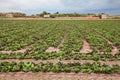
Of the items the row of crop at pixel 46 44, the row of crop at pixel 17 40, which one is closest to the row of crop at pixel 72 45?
the row of crop at pixel 46 44

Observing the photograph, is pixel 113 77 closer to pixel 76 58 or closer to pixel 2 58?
pixel 76 58

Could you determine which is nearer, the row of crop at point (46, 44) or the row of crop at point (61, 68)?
the row of crop at point (61, 68)

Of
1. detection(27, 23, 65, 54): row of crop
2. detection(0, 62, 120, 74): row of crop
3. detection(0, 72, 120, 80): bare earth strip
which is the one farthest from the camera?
detection(27, 23, 65, 54): row of crop

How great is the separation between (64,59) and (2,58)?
3227mm

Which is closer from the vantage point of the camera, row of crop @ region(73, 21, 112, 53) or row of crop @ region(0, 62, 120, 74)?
row of crop @ region(0, 62, 120, 74)

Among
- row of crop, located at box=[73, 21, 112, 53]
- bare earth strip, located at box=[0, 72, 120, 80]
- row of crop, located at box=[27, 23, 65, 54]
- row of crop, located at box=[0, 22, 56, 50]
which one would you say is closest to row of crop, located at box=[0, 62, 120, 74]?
bare earth strip, located at box=[0, 72, 120, 80]

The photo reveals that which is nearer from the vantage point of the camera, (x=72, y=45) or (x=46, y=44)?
(x=72, y=45)

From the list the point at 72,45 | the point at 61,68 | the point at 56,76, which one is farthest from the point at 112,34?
the point at 56,76

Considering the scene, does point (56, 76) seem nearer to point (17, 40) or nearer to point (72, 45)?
point (72, 45)

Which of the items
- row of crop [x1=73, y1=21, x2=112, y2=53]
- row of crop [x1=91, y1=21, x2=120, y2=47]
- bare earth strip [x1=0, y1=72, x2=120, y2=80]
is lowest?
row of crop [x1=91, y1=21, x2=120, y2=47]

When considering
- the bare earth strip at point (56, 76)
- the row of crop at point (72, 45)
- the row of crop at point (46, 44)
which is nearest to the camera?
the bare earth strip at point (56, 76)

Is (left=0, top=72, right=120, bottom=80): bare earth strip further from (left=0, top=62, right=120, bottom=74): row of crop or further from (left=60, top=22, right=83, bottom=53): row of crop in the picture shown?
(left=60, top=22, right=83, bottom=53): row of crop

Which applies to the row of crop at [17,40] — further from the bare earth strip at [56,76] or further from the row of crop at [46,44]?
the bare earth strip at [56,76]

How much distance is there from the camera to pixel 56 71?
9.09m
